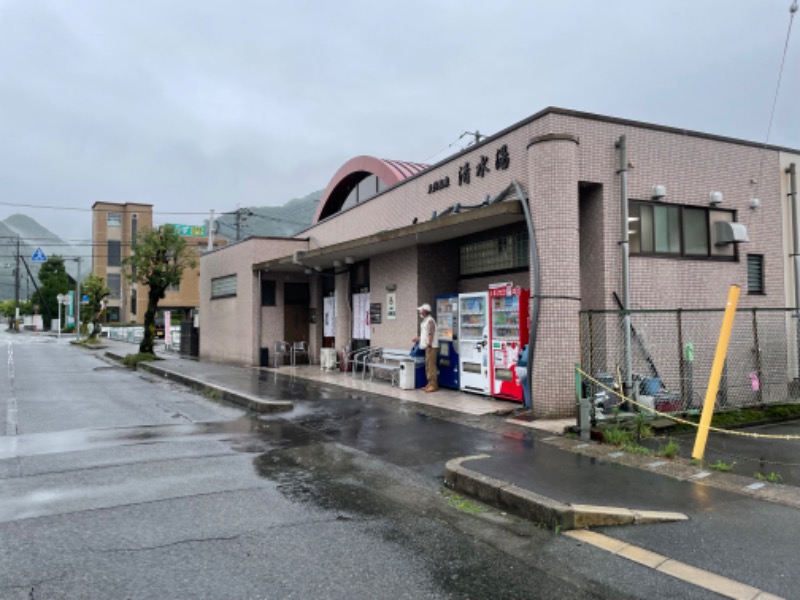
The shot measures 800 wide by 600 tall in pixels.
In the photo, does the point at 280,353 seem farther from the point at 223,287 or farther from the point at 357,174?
the point at 357,174

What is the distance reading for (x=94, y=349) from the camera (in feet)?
98.8

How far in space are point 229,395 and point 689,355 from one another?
8.82 m

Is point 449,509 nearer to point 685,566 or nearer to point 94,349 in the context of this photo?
point 685,566

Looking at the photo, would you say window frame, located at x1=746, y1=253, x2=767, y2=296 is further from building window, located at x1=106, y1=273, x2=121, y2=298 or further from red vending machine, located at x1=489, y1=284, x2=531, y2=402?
building window, located at x1=106, y1=273, x2=121, y2=298

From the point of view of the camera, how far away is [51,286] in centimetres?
6888

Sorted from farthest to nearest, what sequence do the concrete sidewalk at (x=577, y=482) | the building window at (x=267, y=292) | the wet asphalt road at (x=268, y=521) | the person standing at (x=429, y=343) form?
the building window at (x=267, y=292) < the person standing at (x=429, y=343) < the concrete sidewalk at (x=577, y=482) < the wet asphalt road at (x=268, y=521)

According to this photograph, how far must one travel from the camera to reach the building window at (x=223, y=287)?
2027 centimetres

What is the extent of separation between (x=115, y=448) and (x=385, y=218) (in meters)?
9.14

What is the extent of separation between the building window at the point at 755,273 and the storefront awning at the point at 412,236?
5328 millimetres

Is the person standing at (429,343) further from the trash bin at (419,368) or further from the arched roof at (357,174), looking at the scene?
the arched roof at (357,174)

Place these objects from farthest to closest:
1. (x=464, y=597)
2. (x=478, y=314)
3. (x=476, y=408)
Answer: (x=478, y=314) → (x=476, y=408) → (x=464, y=597)

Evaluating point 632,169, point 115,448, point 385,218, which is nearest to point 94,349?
point 385,218

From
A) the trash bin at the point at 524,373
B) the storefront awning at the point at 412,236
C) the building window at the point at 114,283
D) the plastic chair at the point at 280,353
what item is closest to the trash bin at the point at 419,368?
the storefront awning at the point at 412,236

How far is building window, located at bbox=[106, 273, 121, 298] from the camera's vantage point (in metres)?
62.1
